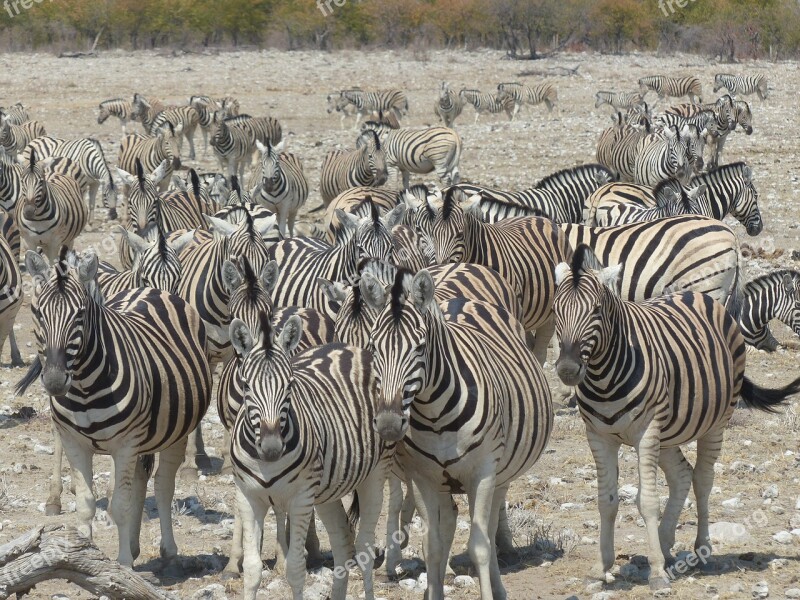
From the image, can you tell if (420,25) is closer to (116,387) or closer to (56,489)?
(56,489)

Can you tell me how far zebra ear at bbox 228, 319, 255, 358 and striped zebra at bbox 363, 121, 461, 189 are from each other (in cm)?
1503

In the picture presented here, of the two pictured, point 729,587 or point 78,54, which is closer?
point 729,587

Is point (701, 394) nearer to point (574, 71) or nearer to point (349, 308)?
point (349, 308)

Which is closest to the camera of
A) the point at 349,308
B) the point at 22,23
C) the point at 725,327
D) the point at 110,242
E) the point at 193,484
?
the point at 349,308

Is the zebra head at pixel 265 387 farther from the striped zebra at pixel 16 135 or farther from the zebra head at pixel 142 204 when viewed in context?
the striped zebra at pixel 16 135

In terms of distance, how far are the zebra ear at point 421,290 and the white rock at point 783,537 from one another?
113 inches

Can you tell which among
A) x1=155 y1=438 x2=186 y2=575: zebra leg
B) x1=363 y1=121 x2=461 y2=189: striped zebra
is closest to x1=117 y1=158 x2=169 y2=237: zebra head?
x1=155 y1=438 x2=186 y2=575: zebra leg

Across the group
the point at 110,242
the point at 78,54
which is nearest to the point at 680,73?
the point at 78,54

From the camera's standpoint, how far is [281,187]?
616 inches

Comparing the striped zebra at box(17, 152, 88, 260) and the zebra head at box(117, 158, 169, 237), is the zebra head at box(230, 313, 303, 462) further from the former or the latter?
the striped zebra at box(17, 152, 88, 260)

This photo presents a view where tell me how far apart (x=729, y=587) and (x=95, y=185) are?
14710 mm

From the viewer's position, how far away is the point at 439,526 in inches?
210

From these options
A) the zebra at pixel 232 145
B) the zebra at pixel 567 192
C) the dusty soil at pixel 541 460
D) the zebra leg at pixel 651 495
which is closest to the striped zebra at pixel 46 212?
the dusty soil at pixel 541 460

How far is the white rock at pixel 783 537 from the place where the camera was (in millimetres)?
6480
